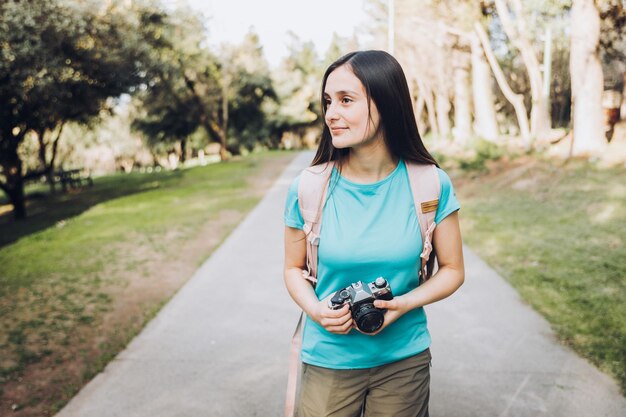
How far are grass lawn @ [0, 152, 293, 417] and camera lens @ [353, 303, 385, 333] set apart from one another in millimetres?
2559

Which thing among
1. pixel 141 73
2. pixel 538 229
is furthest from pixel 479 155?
pixel 141 73

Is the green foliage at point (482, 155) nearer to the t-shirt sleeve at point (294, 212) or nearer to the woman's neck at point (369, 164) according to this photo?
the woman's neck at point (369, 164)

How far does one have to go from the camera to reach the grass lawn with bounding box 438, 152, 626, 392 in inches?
158

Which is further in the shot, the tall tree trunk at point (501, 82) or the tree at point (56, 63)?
the tall tree trunk at point (501, 82)

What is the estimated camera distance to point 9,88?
11500 mm

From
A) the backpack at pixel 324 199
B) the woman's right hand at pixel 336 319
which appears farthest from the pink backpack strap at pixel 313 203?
the woman's right hand at pixel 336 319

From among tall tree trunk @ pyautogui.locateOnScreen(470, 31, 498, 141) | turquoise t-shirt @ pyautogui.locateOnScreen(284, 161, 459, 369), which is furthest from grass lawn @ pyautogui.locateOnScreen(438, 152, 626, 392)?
tall tree trunk @ pyautogui.locateOnScreen(470, 31, 498, 141)

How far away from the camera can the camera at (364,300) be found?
158 cm

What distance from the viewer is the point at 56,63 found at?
11875 millimetres

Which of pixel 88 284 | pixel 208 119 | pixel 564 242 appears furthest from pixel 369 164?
pixel 208 119

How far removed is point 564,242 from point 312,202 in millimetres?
5361

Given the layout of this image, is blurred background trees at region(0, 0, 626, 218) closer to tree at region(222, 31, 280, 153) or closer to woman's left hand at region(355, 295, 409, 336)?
tree at region(222, 31, 280, 153)

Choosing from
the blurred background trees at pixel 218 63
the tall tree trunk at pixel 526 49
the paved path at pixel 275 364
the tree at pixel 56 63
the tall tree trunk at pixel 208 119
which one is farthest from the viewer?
the tall tree trunk at pixel 208 119

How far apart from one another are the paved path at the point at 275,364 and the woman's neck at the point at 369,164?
74.1 inches
